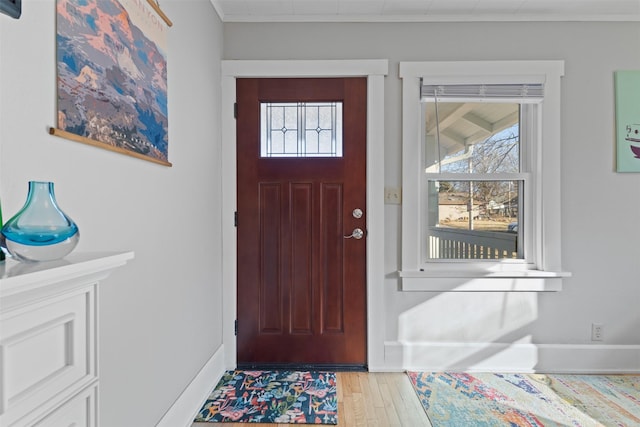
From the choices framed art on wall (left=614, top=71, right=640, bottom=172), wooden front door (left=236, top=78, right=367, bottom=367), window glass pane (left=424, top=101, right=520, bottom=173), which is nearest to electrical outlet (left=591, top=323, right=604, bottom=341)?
framed art on wall (left=614, top=71, right=640, bottom=172)

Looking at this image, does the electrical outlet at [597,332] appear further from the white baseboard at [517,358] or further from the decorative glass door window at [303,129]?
the decorative glass door window at [303,129]

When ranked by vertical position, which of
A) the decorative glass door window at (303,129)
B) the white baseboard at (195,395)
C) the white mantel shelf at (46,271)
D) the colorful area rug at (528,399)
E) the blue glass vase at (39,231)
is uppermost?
the decorative glass door window at (303,129)

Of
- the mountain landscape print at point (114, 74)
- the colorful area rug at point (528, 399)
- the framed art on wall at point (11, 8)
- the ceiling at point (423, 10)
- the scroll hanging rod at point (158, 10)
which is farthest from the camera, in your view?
the ceiling at point (423, 10)

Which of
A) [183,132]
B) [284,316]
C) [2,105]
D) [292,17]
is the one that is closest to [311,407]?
[284,316]

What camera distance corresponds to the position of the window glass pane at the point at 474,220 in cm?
255

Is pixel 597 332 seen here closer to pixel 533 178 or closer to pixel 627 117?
pixel 533 178

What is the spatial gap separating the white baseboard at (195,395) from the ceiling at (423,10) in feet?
7.25

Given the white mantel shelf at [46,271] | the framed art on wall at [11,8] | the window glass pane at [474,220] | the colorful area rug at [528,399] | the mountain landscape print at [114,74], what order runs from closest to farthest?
1. the white mantel shelf at [46,271]
2. the framed art on wall at [11,8]
3. the mountain landscape print at [114,74]
4. the colorful area rug at [528,399]
5. the window glass pane at [474,220]

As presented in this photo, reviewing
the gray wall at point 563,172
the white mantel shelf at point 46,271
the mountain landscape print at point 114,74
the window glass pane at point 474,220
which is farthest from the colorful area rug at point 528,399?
the mountain landscape print at point 114,74

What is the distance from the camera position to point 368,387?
2270mm

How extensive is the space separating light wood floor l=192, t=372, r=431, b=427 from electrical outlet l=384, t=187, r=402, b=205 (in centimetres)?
114

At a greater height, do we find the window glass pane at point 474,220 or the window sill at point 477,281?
the window glass pane at point 474,220

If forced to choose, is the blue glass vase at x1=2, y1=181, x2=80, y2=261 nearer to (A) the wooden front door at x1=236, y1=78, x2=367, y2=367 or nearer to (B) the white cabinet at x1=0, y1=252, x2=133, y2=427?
(B) the white cabinet at x1=0, y1=252, x2=133, y2=427

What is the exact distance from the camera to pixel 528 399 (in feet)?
6.93
